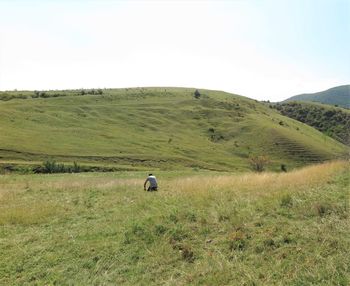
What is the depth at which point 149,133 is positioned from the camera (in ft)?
314

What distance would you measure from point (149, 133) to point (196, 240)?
8663 centimetres

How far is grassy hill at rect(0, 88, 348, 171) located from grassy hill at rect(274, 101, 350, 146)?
15345mm

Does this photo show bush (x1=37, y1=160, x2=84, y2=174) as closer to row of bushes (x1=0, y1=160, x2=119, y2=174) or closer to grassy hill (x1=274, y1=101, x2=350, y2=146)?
row of bushes (x1=0, y1=160, x2=119, y2=174)

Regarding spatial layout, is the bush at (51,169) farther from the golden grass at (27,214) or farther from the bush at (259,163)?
the bush at (259,163)

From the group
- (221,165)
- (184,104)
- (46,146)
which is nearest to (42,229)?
(46,146)

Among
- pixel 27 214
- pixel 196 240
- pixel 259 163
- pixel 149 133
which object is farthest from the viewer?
pixel 149 133

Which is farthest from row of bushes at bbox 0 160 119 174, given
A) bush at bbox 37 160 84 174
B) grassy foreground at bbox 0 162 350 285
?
grassy foreground at bbox 0 162 350 285

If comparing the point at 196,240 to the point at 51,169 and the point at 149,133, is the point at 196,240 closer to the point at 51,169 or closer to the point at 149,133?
the point at 51,169

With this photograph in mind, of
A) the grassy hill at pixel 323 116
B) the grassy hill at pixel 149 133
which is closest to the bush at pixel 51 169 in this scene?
the grassy hill at pixel 149 133

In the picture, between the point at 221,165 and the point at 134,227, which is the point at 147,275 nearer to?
the point at 134,227

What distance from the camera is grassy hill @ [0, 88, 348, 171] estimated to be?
63794 mm

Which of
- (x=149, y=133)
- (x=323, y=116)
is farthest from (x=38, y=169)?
(x=323, y=116)

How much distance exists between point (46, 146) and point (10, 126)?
48.2 ft

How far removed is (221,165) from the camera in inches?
2975
